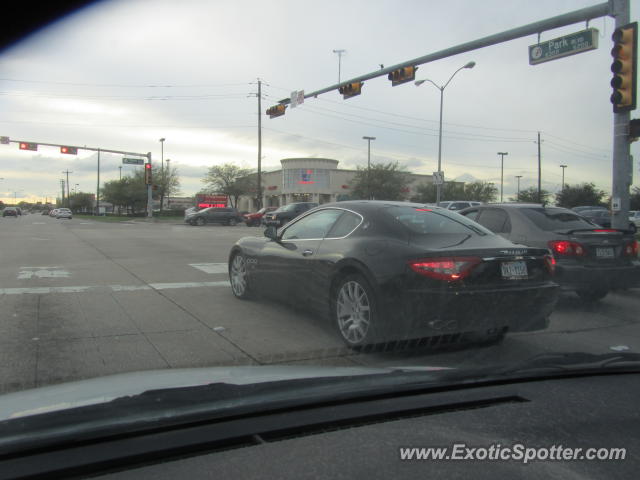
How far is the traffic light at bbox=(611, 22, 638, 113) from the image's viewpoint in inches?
426

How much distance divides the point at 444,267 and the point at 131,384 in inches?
108

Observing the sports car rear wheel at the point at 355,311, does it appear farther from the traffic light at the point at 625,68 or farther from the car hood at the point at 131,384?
the traffic light at the point at 625,68

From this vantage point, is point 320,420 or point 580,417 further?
point 580,417

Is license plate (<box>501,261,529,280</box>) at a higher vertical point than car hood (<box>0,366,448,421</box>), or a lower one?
higher

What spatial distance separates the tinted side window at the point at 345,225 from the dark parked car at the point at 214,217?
3442cm

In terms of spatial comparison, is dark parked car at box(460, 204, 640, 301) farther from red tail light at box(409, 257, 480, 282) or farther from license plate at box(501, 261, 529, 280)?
red tail light at box(409, 257, 480, 282)

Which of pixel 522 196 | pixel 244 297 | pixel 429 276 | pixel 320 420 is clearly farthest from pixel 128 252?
pixel 522 196

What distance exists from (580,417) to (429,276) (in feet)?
6.96

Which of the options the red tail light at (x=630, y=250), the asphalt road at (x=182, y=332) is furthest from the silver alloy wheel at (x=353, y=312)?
the red tail light at (x=630, y=250)

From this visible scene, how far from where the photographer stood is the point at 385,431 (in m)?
2.12

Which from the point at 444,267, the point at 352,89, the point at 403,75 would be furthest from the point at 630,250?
the point at 352,89

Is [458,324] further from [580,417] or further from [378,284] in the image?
[580,417]

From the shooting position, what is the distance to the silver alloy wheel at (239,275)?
718 cm

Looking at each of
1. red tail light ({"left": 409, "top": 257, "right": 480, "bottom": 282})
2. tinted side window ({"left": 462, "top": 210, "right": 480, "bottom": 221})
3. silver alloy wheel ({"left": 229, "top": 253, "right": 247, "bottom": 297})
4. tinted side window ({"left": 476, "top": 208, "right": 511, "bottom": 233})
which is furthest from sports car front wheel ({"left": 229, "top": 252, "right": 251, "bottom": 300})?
tinted side window ({"left": 462, "top": 210, "right": 480, "bottom": 221})
